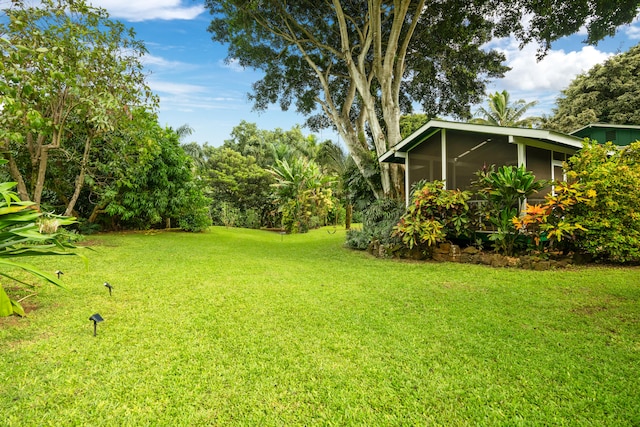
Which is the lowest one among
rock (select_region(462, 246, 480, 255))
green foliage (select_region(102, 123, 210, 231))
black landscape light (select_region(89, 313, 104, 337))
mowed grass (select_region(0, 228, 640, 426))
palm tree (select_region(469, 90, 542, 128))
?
mowed grass (select_region(0, 228, 640, 426))

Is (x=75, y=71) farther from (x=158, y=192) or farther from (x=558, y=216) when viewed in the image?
(x=558, y=216)

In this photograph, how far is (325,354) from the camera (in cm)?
300

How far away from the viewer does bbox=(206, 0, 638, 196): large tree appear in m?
10.3

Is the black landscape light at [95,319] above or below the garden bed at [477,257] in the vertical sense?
below

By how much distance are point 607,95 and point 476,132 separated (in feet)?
68.4

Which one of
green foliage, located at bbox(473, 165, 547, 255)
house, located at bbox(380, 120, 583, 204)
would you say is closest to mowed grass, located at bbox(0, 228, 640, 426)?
green foliage, located at bbox(473, 165, 547, 255)

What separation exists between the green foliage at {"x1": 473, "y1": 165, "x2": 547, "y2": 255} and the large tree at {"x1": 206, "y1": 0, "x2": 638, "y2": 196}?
368 centimetres

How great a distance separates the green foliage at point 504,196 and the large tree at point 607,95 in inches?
773

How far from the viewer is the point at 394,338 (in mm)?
3350

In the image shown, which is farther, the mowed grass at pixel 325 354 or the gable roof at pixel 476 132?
the gable roof at pixel 476 132

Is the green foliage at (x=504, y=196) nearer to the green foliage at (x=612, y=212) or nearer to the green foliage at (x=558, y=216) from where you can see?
the green foliage at (x=558, y=216)

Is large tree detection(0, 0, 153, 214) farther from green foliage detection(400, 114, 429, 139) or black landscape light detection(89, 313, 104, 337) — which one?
green foliage detection(400, 114, 429, 139)

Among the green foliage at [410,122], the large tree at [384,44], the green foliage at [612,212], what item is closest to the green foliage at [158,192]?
the large tree at [384,44]

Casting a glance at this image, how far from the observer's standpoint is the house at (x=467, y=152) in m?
8.18
